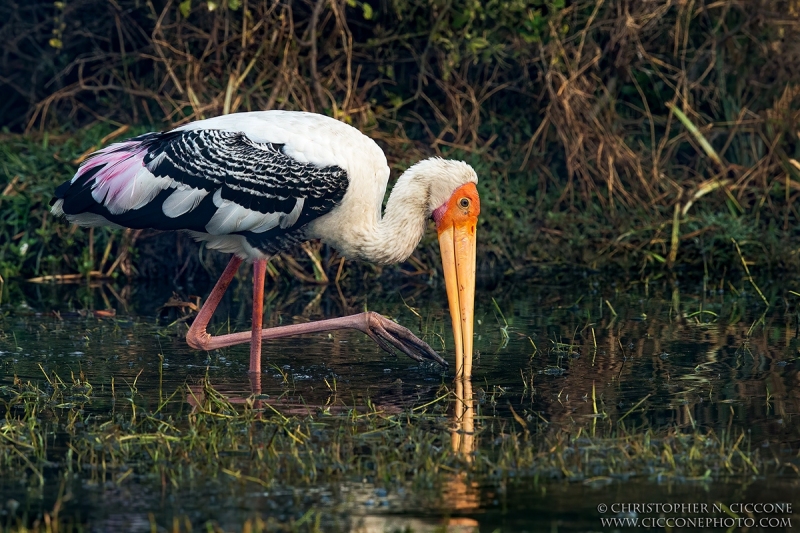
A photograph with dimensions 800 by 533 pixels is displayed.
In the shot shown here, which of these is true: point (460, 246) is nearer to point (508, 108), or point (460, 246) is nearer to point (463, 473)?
point (463, 473)

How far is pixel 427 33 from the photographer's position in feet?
35.9

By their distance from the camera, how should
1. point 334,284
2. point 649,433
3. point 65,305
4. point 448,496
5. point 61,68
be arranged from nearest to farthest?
point 448,496
point 649,433
point 65,305
point 334,284
point 61,68

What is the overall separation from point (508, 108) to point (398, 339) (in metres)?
5.05

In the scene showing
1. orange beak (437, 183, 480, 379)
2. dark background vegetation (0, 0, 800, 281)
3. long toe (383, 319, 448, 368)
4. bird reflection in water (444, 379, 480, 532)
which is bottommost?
bird reflection in water (444, 379, 480, 532)

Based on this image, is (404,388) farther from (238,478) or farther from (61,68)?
(61,68)

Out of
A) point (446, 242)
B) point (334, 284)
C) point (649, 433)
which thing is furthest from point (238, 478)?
point (334, 284)

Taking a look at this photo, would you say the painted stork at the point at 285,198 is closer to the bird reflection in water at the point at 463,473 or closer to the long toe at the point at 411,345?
the long toe at the point at 411,345

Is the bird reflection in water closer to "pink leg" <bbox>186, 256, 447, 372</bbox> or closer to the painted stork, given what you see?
"pink leg" <bbox>186, 256, 447, 372</bbox>

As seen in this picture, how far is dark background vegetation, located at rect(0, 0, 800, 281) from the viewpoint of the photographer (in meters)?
10.2

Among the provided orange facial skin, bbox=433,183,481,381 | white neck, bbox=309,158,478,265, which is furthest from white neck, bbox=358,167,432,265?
orange facial skin, bbox=433,183,481,381

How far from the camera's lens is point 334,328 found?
7.02m

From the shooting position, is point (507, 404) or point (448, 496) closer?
point (448, 496)

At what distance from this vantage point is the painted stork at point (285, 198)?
22.6 ft

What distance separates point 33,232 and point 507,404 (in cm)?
553
